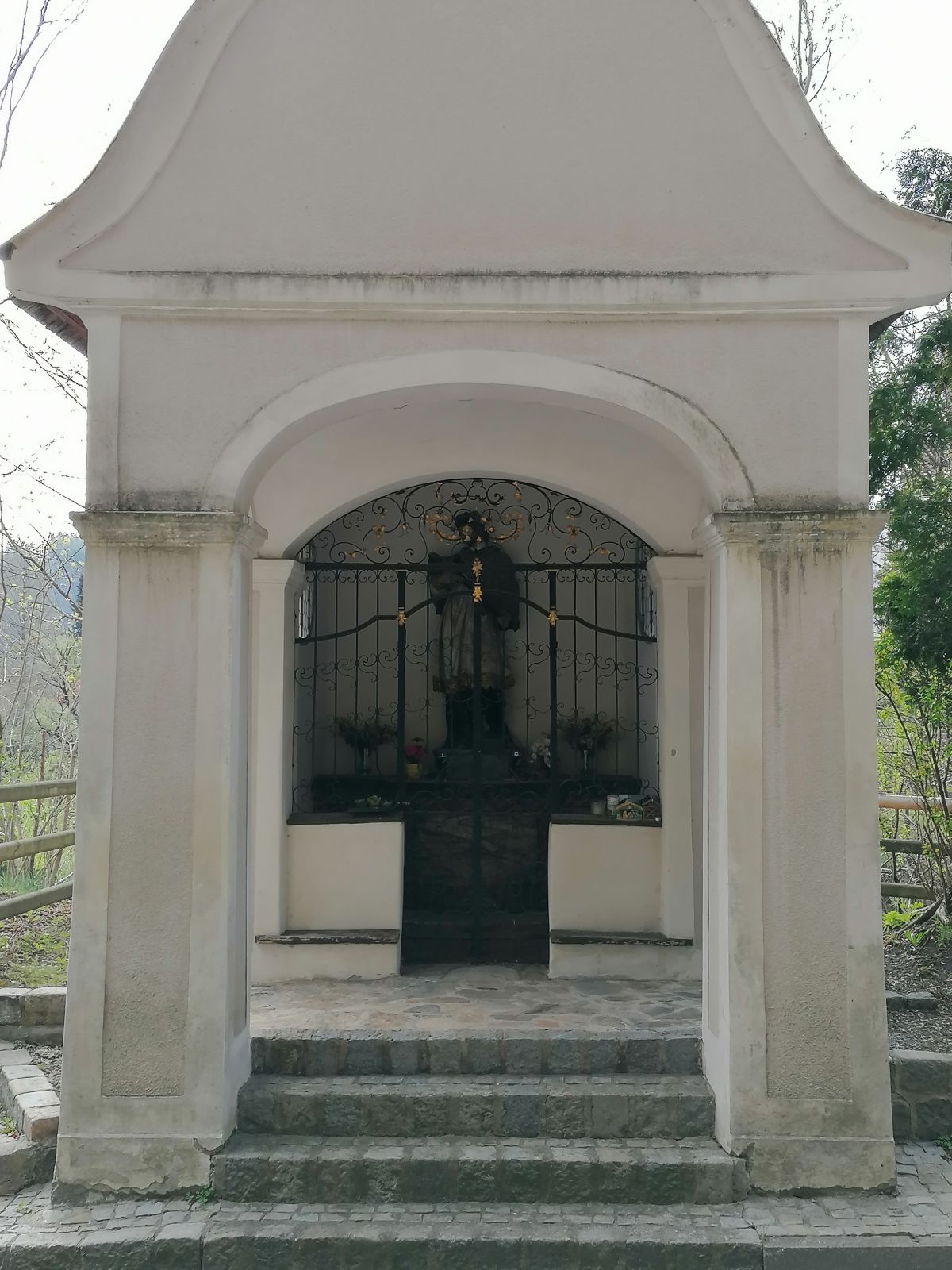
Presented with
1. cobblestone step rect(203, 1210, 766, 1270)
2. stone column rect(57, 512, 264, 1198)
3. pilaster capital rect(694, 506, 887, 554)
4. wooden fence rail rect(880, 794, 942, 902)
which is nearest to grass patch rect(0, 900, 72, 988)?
stone column rect(57, 512, 264, 1198)

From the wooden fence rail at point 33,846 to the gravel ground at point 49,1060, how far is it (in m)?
1.08

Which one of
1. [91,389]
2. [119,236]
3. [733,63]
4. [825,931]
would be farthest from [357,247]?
[825,931]

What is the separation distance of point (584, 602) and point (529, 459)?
1.86 meters

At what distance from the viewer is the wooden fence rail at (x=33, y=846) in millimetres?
6832

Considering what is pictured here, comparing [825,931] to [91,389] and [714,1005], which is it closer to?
[714,1005]

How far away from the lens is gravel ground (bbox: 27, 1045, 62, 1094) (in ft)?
18.0

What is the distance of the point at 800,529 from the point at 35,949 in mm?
5797

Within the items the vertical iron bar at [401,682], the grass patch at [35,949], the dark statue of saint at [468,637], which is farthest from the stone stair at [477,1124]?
the dark statue of saint at [468,637]

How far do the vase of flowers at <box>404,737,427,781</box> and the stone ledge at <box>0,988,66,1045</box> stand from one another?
10.0 feet

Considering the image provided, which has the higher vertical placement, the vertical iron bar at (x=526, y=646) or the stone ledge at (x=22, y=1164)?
the vertical iron bar at (x=526, y=646)

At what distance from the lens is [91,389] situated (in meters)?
5.01

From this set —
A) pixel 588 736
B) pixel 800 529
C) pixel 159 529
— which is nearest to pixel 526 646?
pixel 588 736

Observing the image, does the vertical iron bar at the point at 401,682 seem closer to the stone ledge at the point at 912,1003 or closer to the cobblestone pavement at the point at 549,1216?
the cobblestone pavement at the point at 549,1216

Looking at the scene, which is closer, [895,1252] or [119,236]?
[895,1252]
